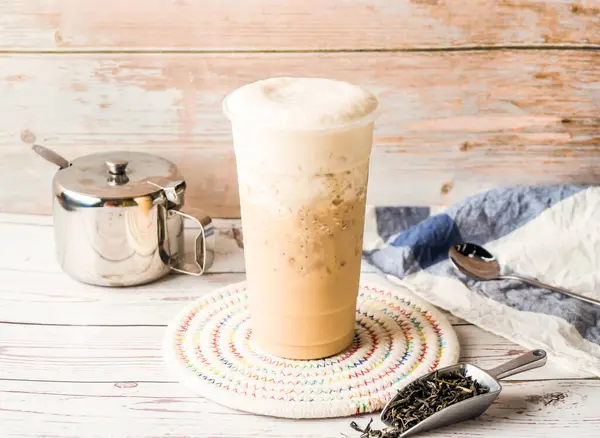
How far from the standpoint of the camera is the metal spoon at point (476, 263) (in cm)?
120

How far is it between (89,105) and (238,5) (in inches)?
12.0

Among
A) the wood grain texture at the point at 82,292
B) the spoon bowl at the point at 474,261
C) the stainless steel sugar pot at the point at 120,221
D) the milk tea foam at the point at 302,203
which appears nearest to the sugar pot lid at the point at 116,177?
the stainless steel sugar pot at the point at 120,221

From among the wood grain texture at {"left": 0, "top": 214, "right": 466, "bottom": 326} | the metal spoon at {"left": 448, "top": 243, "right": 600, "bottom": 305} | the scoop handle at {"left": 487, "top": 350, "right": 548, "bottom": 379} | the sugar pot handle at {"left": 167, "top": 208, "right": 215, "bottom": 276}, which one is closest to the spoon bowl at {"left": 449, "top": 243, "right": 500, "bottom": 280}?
the metal spoon at {"left": 448, "top": 243, "right": 600, "bottom": 305}

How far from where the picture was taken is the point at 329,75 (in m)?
1.36

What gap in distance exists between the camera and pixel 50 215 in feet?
4.81

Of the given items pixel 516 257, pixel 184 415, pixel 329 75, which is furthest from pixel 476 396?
pixel 329 75

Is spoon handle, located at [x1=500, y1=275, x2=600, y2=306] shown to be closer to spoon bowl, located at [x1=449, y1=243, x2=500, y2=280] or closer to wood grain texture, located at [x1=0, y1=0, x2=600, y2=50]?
spoon bowl, located at [x1=449, y1=243, x2=500, y2=280]

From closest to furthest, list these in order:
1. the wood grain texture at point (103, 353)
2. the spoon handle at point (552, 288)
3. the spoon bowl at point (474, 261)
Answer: the wood grain texture at point (103, 353) → the spoon handle at point (552, 288) → the spoon bowl at point (474, 261)

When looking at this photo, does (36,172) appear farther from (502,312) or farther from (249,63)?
(502,312)

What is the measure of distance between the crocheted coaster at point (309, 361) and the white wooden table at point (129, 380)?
18mm

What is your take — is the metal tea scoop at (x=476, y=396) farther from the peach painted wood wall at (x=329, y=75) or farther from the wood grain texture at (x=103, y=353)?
the peach painted wood wall at (x=329, y=75)

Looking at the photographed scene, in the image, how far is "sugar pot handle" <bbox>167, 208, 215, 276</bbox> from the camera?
1196 mm

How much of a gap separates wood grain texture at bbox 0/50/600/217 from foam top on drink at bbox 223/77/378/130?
0.43 m

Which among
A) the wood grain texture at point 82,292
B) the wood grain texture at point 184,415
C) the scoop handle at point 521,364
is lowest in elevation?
the wood grain texture at point 82,292
